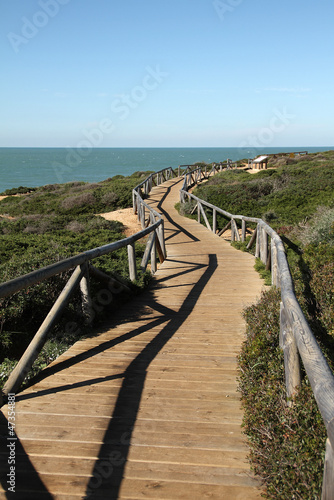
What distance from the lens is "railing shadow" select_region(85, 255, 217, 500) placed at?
240 centimetres

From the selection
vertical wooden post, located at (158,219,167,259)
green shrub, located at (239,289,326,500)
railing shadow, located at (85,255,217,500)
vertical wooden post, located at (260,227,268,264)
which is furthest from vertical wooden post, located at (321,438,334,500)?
vertical wooden post, located at (158,219,167,259)

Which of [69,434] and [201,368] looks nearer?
[69,434]

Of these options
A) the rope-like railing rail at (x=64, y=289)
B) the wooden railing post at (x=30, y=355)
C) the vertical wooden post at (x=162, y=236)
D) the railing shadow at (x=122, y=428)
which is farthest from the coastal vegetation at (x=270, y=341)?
the vertical wooden post at (x=162, y=236)

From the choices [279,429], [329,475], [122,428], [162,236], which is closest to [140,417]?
[122,428]

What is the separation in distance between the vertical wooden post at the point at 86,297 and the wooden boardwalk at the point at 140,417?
0.27 metres

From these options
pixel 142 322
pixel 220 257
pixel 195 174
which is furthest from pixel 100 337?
pixel 195 174

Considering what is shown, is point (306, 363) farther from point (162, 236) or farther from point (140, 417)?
point (162, 236)

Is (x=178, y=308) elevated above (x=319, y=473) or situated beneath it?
situated beneath

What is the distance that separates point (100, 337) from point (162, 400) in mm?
1674

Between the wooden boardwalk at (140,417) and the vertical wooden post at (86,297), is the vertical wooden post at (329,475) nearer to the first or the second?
the wooden boardwalk at (140,417)

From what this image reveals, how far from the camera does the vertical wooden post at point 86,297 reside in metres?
4.86

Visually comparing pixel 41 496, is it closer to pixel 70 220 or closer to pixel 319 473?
pixel 319 473

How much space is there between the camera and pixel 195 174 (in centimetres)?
3294

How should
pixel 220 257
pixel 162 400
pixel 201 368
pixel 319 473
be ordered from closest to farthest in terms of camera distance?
1. pixel 319 473
2. pixel 162 400
3. pixel 201 368
4. pixel 220 257
